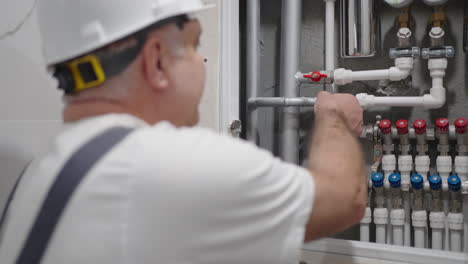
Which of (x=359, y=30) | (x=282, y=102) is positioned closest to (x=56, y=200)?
(x=282, y=102)

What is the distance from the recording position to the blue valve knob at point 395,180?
47.1 inches

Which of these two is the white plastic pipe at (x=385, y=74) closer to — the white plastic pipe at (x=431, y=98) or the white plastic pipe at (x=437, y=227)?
the white plastic pipe at (x=431, y=98)

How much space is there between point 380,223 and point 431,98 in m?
0.40

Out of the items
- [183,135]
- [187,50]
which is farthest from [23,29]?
[183,135]

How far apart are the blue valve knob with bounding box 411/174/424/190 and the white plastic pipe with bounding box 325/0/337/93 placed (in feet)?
1.33

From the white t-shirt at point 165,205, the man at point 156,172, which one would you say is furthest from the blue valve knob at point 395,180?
the white t-shirt at point 165,205

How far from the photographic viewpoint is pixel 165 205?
0.50m

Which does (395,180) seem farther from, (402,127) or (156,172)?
(156,172)

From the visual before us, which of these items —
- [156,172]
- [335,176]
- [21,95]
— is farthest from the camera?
[21,95]

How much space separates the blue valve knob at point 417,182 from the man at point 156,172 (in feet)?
1.93

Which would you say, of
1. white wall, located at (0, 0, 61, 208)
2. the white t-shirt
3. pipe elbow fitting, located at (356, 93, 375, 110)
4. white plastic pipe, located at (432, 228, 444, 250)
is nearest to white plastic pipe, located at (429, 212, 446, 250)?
white plastic pipe, located at (432, 228, 444, 250)

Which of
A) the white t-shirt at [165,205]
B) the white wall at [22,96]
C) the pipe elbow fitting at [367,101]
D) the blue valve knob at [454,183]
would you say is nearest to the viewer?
the white t-shirt at [165,205]

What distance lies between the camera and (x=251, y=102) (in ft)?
4.45

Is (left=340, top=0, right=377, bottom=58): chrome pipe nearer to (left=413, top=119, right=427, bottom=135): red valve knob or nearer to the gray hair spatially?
(left=413, top=119, right=427, bottom=135): red valve knob
